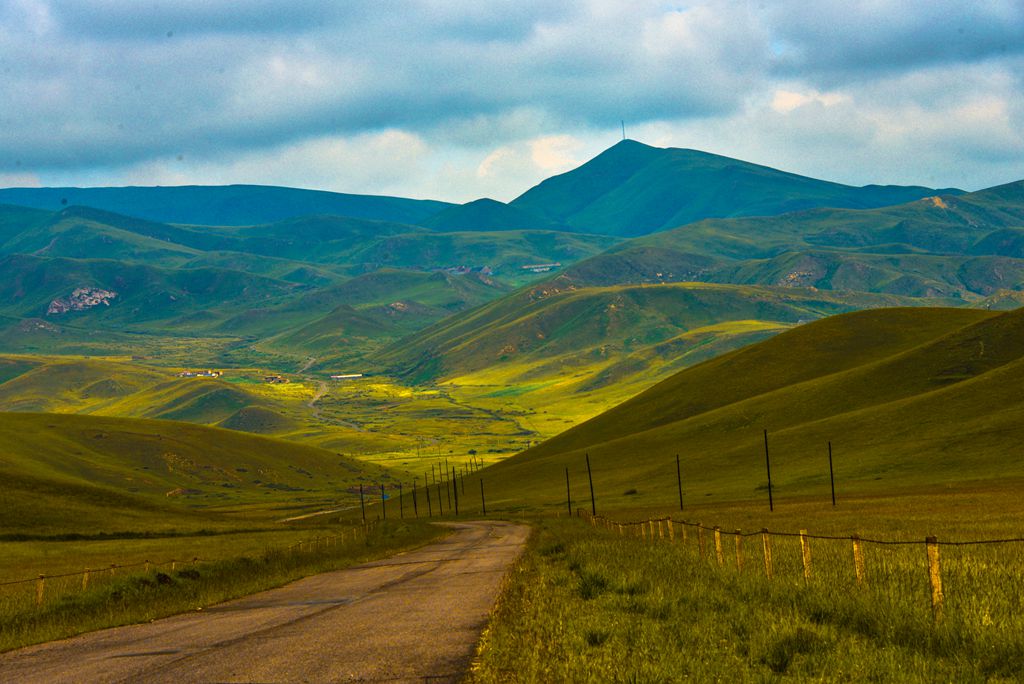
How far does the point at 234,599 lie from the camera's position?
38812mm

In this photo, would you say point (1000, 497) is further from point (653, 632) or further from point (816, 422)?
point (816, 422)

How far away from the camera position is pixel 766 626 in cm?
1792

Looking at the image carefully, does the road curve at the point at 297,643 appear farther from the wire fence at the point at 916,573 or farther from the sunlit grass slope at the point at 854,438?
the sunlit grass slope at the point at 854,438

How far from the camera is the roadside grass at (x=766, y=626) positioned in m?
14.8

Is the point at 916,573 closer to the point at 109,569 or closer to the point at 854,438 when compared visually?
the point at 109,569

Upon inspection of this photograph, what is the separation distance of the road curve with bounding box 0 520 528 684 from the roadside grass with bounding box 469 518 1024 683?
1478 mm

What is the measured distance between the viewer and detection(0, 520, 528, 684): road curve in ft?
59.5

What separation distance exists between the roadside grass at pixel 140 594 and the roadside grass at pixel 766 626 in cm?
1413

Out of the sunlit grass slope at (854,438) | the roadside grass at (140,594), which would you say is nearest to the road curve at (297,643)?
the roadside grass at (140,594)

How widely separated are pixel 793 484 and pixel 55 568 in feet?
290

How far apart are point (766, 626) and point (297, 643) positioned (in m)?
10.4

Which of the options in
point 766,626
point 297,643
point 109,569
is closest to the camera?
point 766,626

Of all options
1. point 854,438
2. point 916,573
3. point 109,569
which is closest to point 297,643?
point 916,573

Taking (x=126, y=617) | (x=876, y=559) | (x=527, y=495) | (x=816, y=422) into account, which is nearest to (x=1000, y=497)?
(x=876, y=559)
